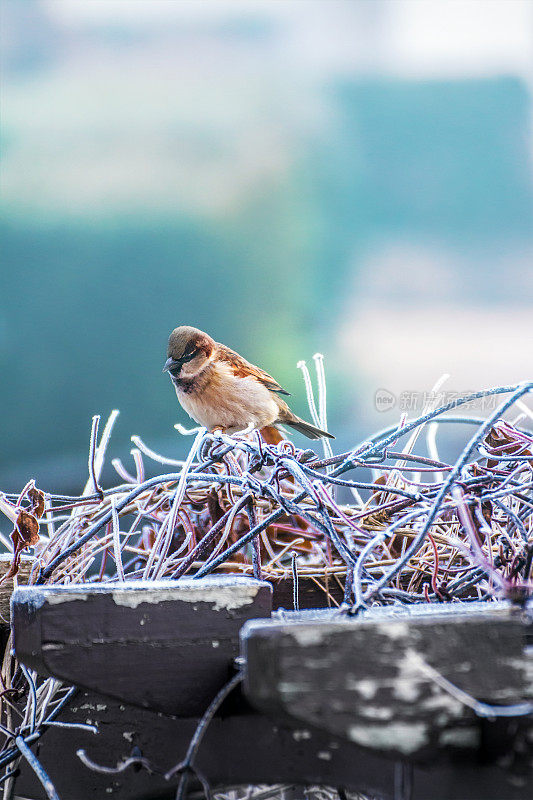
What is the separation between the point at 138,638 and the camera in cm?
70

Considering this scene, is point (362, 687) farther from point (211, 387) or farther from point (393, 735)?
point (211, 387)

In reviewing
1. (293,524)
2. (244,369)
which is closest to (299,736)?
(293,524)

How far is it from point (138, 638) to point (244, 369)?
156 cm

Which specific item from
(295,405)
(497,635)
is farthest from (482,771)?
(295,405)

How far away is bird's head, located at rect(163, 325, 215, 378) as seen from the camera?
204 cm

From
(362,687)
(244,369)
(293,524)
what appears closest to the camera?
(362,687)

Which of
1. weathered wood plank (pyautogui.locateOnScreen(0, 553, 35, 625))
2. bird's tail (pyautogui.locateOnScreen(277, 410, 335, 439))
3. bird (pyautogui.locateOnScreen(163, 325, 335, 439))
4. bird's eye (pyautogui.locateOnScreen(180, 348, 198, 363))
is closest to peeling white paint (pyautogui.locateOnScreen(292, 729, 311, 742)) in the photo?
weathered wood plank (pyautogui.locateOnScreen(0, 553, 35, 625))

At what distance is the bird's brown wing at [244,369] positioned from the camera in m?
2.19

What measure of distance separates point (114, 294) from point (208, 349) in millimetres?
1924

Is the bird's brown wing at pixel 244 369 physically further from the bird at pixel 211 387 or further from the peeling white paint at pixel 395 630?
the peeling white paint at pixel 395 630

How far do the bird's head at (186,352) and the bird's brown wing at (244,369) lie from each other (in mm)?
71

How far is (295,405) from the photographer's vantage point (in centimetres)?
280

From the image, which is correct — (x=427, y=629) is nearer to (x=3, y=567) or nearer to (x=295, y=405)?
(x=3, y=567)

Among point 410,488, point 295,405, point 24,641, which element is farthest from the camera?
point 295,405
